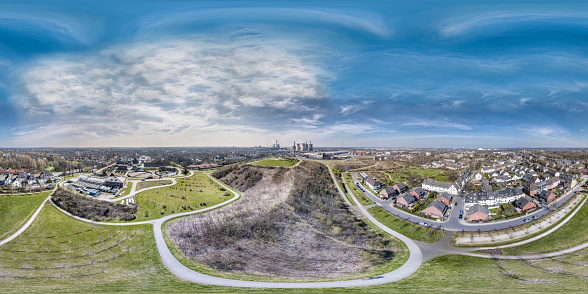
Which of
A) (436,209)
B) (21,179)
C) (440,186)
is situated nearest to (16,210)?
(21,179)

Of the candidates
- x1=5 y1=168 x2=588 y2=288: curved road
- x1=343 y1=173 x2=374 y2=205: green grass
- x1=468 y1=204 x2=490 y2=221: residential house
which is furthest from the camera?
x1=343 y1=173 x2=374 y2=205: green grass

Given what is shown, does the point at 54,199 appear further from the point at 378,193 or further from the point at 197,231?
the point at 378,193

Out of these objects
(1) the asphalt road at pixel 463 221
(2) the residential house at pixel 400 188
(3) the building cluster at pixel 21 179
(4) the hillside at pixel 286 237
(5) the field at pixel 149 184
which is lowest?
(4) the hillside at pixel 286 237

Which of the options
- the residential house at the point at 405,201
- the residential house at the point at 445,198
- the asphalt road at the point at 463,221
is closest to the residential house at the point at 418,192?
the residential house at the point at 405,201

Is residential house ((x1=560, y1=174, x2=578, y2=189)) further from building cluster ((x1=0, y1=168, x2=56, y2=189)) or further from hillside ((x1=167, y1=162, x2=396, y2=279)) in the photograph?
building cluster ((x1=0, y1=168, x2=56, y2=189))

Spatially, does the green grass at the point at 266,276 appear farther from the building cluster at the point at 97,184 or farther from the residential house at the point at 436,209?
the building cluster at the point at 97,184

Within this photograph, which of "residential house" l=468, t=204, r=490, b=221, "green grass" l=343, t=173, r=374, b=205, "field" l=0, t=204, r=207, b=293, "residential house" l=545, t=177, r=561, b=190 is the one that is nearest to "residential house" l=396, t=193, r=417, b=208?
"green grass" l=343, t=173, r=374, b=205

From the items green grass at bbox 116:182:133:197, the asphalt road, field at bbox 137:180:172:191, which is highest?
field at bbox 137:180:172:191
